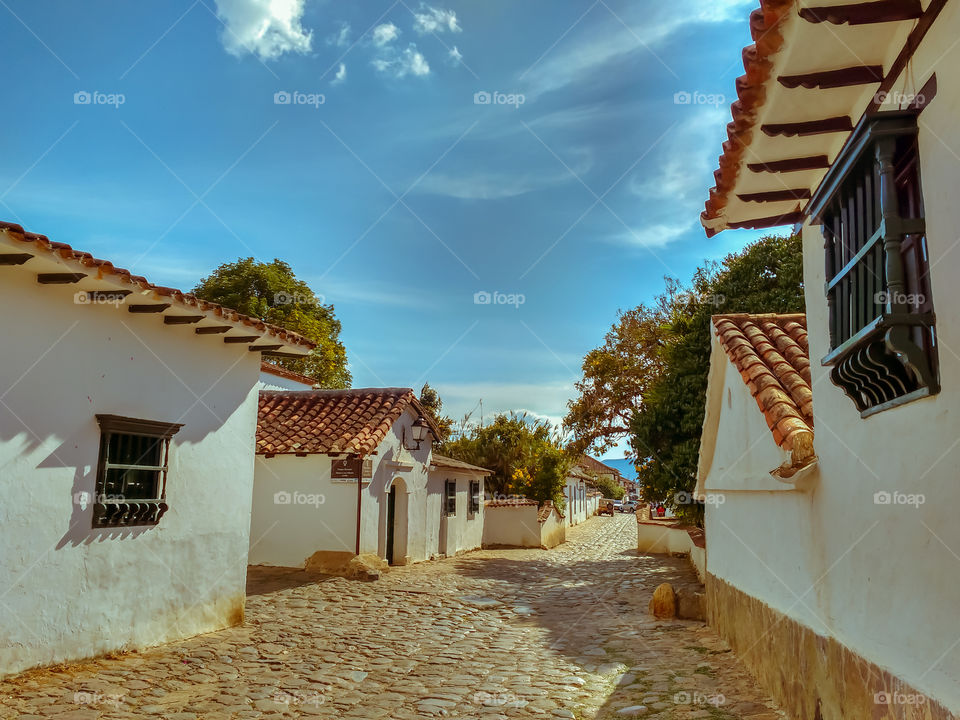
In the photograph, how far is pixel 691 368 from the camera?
1530 centimetres

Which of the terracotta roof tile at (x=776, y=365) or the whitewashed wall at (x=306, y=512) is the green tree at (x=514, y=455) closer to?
the whitewashed wall at (x=306, y=512)

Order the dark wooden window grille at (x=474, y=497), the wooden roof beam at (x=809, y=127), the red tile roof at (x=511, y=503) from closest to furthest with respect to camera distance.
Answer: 1. the wooden roof beam at (x=809, y=127)
2. the dark wooden window grille at (x=474, y=497)
3. the red tile roof at (x=511, y=503)

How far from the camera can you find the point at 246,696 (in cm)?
638

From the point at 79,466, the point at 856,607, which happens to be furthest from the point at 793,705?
the point at 79,466

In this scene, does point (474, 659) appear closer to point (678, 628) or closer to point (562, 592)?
point (678, 628)

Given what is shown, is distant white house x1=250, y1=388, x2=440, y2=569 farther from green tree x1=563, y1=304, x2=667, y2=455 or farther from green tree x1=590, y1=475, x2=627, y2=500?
green tree x1=590, y1=475, x2=627, y2=500

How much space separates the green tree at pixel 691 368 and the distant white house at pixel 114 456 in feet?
30.0

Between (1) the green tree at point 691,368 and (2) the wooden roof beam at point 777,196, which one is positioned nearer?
(2) the wooden roof beam at point 777,196

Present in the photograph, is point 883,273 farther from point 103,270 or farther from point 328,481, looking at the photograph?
point 328,481

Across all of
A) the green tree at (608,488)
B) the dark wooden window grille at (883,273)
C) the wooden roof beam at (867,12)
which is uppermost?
the wooden roof beam at (867,12)

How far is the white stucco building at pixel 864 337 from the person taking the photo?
10.3 ft

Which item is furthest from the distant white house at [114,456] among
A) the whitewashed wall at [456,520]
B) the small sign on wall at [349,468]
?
the whitewashed wall at [456,520]

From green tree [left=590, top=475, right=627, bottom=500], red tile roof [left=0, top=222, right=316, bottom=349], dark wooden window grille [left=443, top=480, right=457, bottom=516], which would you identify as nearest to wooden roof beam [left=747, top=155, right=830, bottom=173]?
red tile roof [left=0, top=222, right=316, bottom=349]

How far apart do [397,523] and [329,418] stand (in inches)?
128
